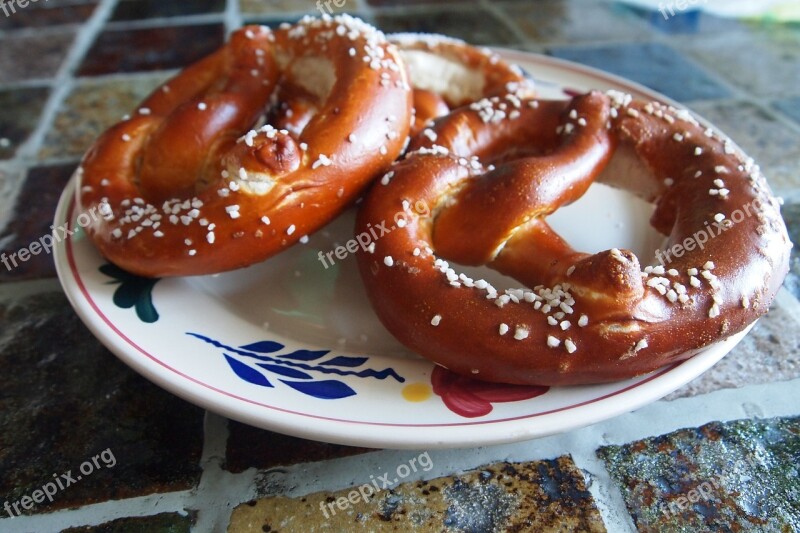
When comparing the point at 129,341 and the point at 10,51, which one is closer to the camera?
the point at 129,341

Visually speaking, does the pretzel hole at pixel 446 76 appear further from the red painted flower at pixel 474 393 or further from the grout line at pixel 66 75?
the grout line at pixel 66 75

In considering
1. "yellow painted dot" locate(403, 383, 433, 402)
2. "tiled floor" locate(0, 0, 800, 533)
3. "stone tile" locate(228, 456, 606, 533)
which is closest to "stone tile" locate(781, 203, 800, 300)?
"tiled floor" locate(0, 0, 800, 533)

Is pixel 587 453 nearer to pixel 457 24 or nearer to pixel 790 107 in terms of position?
pixel 790 107

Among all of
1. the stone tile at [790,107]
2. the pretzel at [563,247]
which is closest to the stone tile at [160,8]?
the pretzel at [563,247]

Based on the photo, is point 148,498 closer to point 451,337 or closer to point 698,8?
point 451,337

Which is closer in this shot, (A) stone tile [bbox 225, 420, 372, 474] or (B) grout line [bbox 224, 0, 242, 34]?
(A) stone tile [bbox 225, 420, 372, 474]

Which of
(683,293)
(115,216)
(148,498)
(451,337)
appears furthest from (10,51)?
(683,293)

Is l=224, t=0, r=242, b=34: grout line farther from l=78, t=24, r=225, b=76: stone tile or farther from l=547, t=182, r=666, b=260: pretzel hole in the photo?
l=547, t=182, r=666, b=260: pretzel hole

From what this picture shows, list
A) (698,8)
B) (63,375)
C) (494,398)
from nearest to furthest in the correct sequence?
1. (494,398)
2. (63,375)
3. (698,8)
